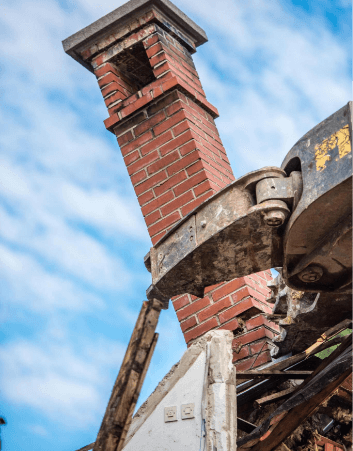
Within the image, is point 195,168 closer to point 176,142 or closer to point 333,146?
point 176,142

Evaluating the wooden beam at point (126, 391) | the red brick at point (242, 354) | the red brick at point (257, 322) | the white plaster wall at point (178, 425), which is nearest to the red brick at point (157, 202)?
the red brick at point (257, 322)

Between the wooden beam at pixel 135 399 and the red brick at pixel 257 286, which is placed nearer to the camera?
the wooden beam at pixel 135 399

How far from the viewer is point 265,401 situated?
376 cm

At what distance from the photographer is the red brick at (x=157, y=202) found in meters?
5.46

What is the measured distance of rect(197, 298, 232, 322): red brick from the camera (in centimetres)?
486

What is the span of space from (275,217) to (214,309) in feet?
6.80

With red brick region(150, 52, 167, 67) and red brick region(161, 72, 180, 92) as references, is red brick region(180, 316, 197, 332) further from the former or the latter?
red brick region(150, 52, 167, 67)

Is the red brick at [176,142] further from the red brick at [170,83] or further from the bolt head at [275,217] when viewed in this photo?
the bolt head at [275,217]

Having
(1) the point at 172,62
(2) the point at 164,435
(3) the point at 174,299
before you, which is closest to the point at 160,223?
A: (3) the point at 174,299

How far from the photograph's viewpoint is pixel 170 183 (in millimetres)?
5488

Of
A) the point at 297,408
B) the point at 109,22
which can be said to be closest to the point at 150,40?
the point at 109,22

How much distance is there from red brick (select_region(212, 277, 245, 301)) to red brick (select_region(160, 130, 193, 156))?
1.35 metres

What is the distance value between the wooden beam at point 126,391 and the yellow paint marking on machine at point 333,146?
127cm

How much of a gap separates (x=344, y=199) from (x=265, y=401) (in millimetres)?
1497
